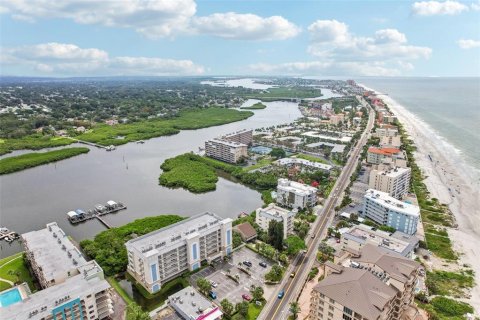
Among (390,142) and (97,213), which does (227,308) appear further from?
(390,142)

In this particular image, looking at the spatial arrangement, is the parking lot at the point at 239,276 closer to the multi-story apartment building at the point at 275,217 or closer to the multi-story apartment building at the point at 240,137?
the multi-story apartment building at the point at 275,217

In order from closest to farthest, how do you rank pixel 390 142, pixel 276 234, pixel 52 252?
pixel 52 252, pixel 276 234, pixel 390 142

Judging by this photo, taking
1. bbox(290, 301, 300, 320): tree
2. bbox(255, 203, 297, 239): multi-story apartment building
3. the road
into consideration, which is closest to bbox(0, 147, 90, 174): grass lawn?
bbox(255, 203, 297, 239): multi-story apartment building

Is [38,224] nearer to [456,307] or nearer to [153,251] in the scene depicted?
[153,251]

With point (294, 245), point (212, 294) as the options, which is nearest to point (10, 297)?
point (212, 294)

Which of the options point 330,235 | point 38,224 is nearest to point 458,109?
point 330,235

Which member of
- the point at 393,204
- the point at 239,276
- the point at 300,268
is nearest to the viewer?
the point at 239,276
